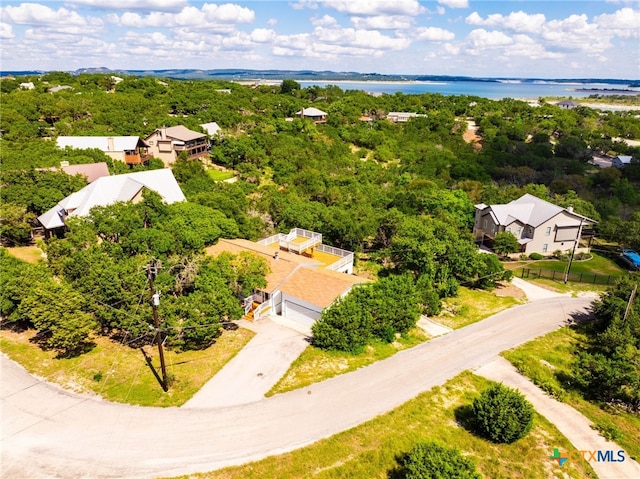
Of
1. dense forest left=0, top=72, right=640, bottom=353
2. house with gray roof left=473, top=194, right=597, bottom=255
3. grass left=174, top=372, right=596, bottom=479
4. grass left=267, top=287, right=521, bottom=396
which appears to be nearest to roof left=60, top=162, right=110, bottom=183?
dense forest left=0, top=72, right=640, bottom=353

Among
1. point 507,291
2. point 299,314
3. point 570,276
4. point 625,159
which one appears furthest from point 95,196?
point 625,159

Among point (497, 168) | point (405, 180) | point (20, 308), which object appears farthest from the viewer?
point (497, 168)

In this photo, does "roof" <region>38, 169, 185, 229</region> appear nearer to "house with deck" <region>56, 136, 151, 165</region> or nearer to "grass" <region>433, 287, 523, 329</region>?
"house with deck" <region>56, 136, 151, 165</region>

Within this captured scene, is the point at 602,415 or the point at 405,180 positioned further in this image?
the point at 405,180

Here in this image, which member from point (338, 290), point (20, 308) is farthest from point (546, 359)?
point (20, 308)

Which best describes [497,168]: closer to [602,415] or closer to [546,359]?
[546,359]
